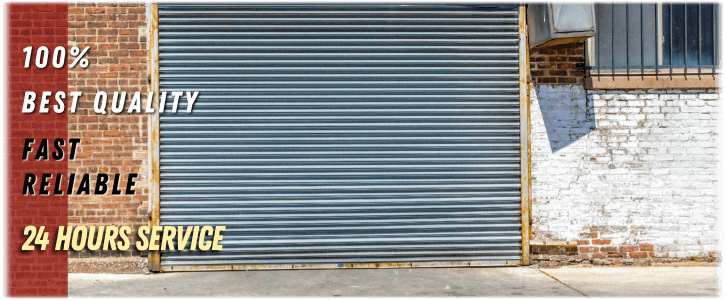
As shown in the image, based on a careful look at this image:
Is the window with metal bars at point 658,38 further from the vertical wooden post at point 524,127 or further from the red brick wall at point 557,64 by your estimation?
the vertical wooden post at point 524,127

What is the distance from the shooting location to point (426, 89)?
24.8 feet

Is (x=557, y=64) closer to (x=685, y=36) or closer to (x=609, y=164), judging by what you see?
(x=609, y=164)

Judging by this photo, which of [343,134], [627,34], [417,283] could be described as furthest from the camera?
[627,34]

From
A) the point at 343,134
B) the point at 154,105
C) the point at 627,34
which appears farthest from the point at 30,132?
the point at 627,34

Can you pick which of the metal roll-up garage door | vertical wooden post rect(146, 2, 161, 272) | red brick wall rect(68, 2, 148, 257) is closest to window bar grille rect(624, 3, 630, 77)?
the metal roll-up garage door

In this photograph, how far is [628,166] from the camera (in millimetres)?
7699

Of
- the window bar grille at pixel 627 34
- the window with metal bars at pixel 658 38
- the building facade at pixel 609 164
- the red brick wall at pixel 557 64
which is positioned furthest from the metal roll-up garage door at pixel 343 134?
the window bar grille at pixel 627 34

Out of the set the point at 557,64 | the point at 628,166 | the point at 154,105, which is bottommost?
the point at 628,166

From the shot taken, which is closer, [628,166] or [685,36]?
[628,166]

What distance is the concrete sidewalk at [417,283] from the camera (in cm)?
627

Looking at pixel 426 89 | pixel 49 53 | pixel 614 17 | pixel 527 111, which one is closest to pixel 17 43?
pixel 49 53

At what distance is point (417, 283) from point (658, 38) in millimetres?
4510

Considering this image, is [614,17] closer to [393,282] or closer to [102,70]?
[393,282]

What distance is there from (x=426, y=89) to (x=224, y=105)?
252 centimetres
